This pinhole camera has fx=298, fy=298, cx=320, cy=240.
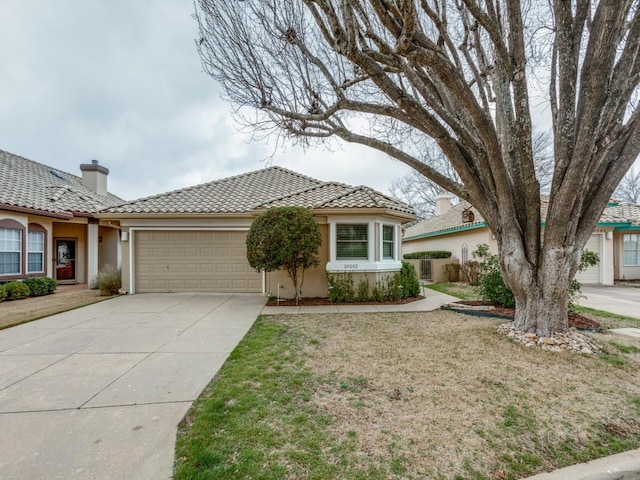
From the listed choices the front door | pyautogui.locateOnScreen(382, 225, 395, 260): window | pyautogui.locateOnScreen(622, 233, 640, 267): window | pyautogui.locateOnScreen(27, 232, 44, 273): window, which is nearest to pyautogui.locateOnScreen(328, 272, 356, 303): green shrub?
pyautogui.locateOnScreen(382, 225, 395, 260): window

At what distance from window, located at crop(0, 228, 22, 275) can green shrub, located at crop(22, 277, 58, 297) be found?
51cm

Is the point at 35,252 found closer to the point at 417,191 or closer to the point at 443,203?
the point at 443,203

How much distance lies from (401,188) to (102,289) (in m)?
27.7

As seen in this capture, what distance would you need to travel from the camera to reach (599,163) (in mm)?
4656

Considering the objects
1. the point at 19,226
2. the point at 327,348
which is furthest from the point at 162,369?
the point at 19,226

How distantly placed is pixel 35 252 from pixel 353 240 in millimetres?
11742

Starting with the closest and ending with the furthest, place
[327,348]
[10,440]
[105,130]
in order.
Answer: [10,440] < [327,348] < [105,130]

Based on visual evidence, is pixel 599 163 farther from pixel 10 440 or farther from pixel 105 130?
pixel 105 130

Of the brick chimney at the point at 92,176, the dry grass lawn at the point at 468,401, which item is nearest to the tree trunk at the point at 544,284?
the dry grass lawn at the point at 468,401

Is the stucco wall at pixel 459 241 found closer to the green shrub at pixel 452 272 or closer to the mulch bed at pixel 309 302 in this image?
the green shrub at pixel 452 272

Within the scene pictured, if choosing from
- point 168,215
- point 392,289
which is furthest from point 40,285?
point 392,289

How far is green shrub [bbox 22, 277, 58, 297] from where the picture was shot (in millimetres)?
10305

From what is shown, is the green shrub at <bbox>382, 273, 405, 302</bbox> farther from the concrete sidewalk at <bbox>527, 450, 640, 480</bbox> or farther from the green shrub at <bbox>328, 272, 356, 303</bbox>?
the concrete sidewalk at <bbox>527, 450, 640, 480</bbox>

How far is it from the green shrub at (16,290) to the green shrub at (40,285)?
0.86 ft
